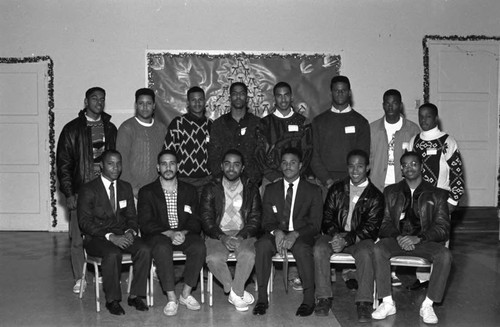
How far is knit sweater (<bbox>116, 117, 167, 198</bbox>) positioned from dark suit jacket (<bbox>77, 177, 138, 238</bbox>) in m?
0.30

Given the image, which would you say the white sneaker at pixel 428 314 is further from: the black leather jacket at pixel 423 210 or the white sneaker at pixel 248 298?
the white sneaker at pixel 248 298

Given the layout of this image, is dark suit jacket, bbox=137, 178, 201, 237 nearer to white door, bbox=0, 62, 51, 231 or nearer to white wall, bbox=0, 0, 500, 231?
white wall, bbox=0, 0, 500, 231

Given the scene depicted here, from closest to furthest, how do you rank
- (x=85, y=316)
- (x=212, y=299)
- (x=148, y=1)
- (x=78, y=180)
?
(x=85, y=316)
(x=212, y=299)
(x=78, y=180)
(x=148, y=1)

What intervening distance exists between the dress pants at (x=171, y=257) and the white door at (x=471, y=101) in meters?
4.70

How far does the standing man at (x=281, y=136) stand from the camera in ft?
18.6

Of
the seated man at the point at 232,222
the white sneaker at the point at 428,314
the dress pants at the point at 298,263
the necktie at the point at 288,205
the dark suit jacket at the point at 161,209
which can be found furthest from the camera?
the necktie at the point at 288,205

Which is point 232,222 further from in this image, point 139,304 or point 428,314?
point 428,314

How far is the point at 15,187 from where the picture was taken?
8266 millimetres

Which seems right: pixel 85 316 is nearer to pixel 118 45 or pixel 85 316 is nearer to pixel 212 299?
pixel 212 299

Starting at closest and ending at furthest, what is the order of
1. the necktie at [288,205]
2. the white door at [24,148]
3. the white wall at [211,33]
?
the necktie at [288,205] < the white wall at [211,33] < the white door at [24,148]

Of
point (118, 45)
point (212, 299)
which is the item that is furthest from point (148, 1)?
point (212, 299)

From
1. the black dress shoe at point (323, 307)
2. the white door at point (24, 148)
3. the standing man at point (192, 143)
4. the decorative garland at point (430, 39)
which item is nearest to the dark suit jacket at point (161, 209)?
the standing man at point (192, 143)

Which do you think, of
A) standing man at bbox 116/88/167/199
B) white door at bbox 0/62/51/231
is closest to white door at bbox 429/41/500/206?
standing man at bbox 116/88/167/199

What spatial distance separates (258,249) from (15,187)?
15.1ft
